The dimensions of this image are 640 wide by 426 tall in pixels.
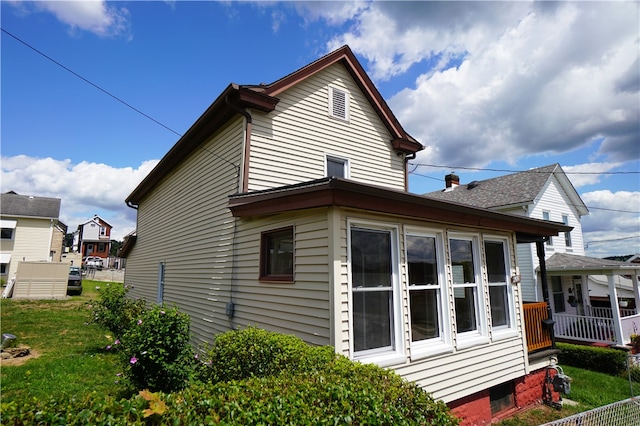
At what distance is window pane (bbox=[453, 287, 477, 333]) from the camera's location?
6289 millimetres

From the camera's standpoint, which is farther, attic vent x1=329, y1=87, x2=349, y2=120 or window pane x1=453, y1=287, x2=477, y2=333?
attic vent x1=329, y1=87, x2=349, y2=120

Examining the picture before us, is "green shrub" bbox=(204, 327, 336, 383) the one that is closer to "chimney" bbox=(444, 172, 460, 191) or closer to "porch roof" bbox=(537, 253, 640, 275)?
"porch roof" bbox=(537, 253, 640, 275)

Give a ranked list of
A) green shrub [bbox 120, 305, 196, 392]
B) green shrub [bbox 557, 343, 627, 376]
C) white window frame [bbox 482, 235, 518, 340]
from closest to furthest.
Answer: green shrub [bbox 120, 305, 196, 392] < white window frame [bbox 482, 235, 518, 340] < green shrub [bbox 557, 343, 627, 376]

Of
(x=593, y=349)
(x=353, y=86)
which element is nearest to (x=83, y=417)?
(x=353, y=86)

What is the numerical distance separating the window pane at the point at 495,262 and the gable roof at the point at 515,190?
10.6 meters

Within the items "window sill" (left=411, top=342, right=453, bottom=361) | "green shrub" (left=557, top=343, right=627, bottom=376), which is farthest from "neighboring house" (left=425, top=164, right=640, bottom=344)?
"window sill" (left=411, top=342, right=453, bottom=361)

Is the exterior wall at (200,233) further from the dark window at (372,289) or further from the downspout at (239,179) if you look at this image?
the dark window at (372,289)

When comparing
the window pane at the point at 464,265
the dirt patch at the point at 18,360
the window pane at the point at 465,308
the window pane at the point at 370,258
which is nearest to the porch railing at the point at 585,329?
the window pane at the point at 465,308

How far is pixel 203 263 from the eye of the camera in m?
8.58

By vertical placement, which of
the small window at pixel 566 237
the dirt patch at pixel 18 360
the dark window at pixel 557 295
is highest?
the small window at pixel 566 237

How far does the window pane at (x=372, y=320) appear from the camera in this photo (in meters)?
4.75

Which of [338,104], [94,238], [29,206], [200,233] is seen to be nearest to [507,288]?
[338,104]

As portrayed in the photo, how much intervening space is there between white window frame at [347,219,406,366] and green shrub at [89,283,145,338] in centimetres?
692

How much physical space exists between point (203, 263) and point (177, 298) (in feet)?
8.09
